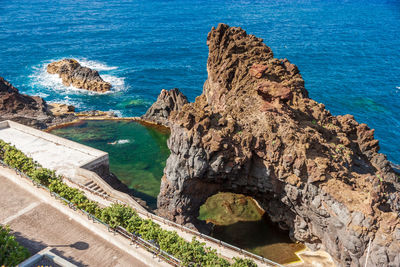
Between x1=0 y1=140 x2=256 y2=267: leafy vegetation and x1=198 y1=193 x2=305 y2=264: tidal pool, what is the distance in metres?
10.7

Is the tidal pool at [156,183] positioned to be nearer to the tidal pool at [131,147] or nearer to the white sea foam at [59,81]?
the tidal pool at [131,147]

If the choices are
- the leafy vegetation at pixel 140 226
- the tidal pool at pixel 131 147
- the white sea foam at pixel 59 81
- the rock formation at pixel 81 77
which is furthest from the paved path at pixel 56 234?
the white sea foam at pixel 59 81

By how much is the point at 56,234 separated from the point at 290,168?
2147cm

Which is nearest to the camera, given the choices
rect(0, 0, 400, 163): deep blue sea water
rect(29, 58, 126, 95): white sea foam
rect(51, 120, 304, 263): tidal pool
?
rect(51, 120, 304, 263): tidal pool

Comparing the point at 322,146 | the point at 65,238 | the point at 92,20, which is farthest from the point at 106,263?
the point at 92,20

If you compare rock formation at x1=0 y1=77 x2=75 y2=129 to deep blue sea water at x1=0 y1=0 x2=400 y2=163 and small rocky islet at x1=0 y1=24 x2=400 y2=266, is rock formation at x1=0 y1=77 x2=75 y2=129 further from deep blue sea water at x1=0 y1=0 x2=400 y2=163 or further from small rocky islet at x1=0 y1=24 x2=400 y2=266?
small rocky islet at x1=0 y1=24 x2=400 y2=266

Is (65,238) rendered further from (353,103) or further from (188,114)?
(353,103)

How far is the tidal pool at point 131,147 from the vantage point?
4825 centimetres

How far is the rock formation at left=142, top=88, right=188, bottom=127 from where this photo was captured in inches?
2672

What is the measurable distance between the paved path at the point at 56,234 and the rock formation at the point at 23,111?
39.1 m

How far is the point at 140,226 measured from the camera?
23.8 metres

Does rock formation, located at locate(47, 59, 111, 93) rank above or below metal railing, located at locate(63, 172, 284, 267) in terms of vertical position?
above

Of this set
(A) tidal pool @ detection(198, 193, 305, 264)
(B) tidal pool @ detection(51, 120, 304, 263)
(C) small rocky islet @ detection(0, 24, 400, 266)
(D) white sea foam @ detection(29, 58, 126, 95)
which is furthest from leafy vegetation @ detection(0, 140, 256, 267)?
(D) white sea foam @ detection(29, 58, 126, 95)

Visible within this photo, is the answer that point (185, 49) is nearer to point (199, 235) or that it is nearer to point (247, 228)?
point (247, 228)
